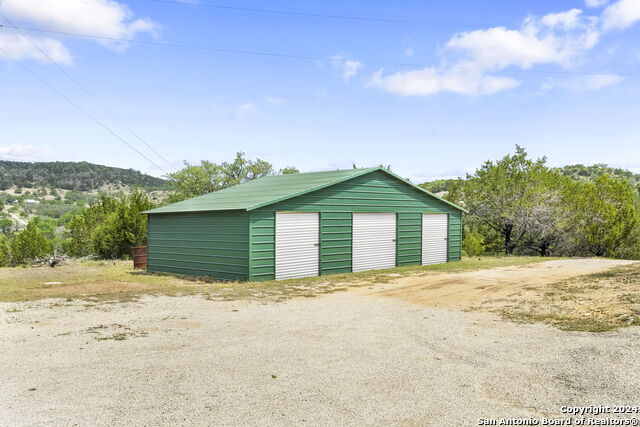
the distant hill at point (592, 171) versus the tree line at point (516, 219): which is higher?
the distant hill at point (592, 171)

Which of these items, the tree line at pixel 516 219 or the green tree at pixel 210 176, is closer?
the tree line at pixel 516 219

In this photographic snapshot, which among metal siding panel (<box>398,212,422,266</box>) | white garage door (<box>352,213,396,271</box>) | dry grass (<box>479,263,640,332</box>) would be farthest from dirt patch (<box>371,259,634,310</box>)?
metal siding panel (<box>398,212,422,266</box>)

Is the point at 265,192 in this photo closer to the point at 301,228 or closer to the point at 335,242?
the point at 301,228

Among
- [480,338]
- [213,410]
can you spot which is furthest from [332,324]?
[213,410]

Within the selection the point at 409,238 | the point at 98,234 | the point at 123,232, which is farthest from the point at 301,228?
the point at 98,234

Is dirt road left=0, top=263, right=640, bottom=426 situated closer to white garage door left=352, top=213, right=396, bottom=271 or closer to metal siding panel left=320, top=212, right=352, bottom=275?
metal siding panel left=320, top=212, right=352, bottom=275

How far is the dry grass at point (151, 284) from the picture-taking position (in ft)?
39.8

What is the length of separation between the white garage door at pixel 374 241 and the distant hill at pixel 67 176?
81.7m

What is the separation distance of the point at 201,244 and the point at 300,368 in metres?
11.4

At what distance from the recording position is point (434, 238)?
21.4 metres

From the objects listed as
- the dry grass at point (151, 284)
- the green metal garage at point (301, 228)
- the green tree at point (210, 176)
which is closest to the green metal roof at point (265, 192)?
the green metal garage at point (301, 228)

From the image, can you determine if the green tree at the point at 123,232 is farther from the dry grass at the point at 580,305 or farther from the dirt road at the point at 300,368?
the dry grass at the point at 580,305

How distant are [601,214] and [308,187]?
17.9 metres

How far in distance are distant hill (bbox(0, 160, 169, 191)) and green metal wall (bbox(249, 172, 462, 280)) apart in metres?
81.0
